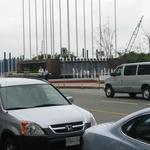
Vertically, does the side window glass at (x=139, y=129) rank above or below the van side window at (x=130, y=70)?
below

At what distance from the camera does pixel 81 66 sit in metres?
71.4

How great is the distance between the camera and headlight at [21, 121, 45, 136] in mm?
9320

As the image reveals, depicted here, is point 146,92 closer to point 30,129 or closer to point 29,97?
point 29,97

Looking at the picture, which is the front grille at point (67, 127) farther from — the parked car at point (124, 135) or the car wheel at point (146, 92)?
the car wheel at point (146, 92)

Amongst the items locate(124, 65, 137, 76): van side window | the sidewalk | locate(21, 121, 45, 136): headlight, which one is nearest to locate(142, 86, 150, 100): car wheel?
locate(124, 65, 137, 76): van side window

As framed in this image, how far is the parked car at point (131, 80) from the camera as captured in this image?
90.0 ft

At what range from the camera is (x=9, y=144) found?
973cm

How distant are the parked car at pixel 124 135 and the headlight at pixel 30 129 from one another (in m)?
2.28

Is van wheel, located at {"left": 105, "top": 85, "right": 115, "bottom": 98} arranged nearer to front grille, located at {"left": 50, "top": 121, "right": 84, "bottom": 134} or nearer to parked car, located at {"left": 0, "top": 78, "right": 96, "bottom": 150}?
parked car, located at {"left": 0, "top": 78, "right": 96, "bottom": 150}

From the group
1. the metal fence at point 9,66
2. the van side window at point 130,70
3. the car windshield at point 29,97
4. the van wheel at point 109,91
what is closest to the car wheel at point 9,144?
the car windshield at point 29,97

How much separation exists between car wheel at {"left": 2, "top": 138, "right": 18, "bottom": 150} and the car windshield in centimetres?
66

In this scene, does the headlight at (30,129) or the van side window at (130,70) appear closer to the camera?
the headlight at (30,129)

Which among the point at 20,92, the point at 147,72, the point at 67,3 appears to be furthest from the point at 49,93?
the point at 67,3

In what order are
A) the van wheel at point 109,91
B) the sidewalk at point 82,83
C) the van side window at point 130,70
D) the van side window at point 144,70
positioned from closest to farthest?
the van side window at point 144,70
the van side window at point 130,70
the van wheel at point 109,91
the sidewalk at point 82,83
